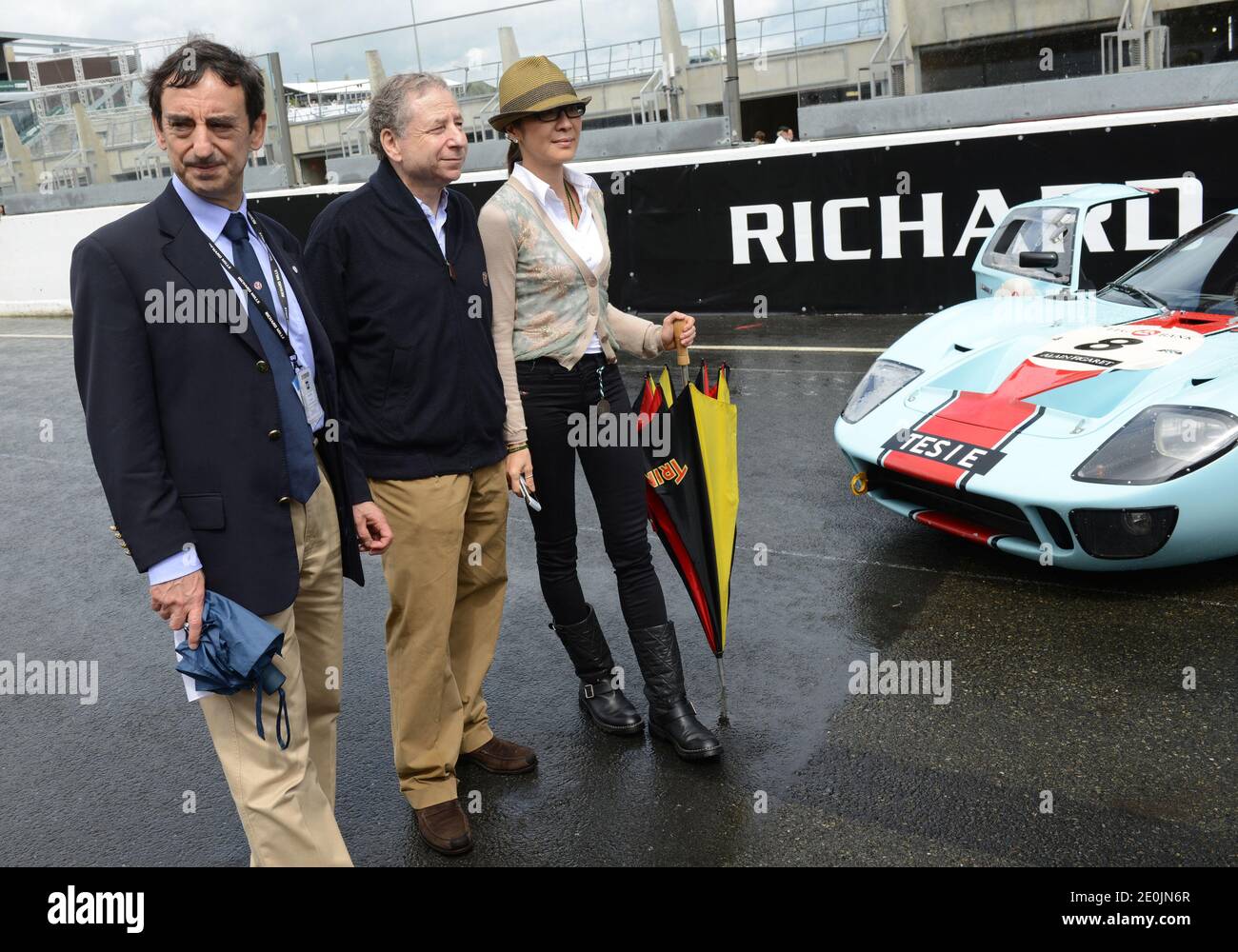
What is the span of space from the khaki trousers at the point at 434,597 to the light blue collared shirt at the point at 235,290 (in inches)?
20.0

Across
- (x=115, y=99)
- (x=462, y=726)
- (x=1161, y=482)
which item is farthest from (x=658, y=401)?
(x=115, y=99)

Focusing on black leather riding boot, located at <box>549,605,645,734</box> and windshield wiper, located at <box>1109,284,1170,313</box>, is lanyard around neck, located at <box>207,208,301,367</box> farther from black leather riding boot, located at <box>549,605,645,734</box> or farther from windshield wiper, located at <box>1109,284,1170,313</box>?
windshield wiper, located at <box>1109,284,1170,313</box>

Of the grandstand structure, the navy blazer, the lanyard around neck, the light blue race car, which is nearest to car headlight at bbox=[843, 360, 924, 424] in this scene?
the light blue race car

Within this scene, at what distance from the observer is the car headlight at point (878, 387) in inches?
202

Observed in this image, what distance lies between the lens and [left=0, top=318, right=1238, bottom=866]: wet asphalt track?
3.06 metres

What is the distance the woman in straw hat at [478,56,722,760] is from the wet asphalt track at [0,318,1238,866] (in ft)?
0.80

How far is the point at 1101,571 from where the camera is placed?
456 cm

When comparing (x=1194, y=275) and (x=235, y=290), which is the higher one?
(x=235, y=290)

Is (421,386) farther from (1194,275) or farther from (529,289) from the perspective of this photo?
(1194,275)

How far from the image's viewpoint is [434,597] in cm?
317

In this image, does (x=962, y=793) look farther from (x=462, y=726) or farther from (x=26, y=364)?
A: (x=26, y=364)

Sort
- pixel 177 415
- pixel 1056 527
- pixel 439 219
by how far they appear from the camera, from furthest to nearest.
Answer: pixel 1056 527 < pixel 439 219 < pixel 177 415

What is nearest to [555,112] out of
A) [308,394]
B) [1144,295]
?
[308,394]

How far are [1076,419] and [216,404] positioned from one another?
3299mm
